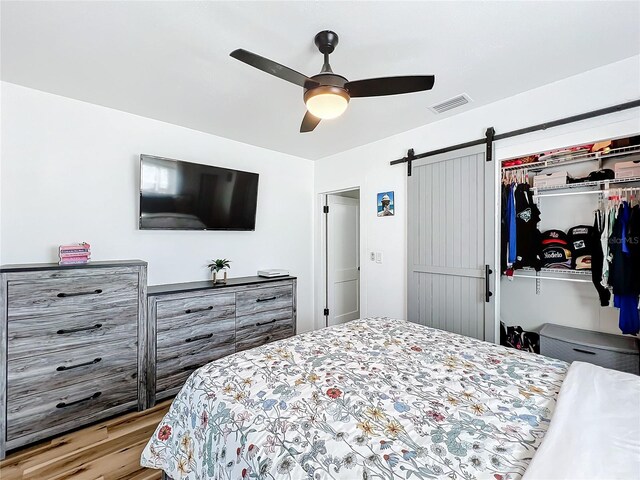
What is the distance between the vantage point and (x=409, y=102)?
2.47 metres

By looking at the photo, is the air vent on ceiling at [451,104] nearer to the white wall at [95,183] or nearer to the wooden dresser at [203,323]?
the white wall at [95,183]

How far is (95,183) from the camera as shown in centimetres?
259

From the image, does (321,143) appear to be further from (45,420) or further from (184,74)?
(45,420)

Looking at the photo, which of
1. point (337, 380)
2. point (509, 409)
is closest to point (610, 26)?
point (509, 409)

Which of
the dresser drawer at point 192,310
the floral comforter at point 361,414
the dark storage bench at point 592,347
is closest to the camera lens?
the floral comforter at point 361,414

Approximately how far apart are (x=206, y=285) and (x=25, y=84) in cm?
209

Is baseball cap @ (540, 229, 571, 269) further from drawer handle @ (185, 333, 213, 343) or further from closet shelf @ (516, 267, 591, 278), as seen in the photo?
drawer handle @ (185, 333, 213, 343)


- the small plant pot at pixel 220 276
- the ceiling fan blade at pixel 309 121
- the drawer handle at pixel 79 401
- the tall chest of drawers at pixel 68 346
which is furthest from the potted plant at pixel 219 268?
the ceiling fan blade at pixel 309 121

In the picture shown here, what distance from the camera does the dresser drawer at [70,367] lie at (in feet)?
6.33

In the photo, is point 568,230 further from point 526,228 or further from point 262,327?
point 262,327

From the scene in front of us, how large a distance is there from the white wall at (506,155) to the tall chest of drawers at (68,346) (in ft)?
7.86

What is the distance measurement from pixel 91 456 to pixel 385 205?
3.20 meters

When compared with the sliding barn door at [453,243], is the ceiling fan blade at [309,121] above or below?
above

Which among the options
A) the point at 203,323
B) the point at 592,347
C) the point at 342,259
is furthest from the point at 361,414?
the point at 342,259
